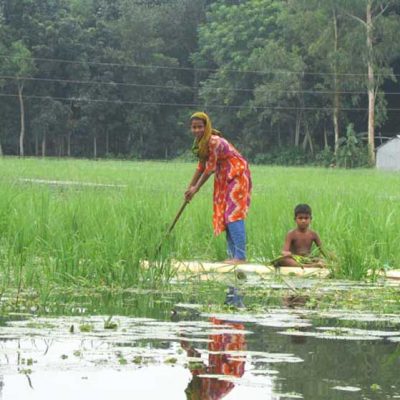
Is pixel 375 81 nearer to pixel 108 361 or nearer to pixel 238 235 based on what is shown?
pixel 238 235

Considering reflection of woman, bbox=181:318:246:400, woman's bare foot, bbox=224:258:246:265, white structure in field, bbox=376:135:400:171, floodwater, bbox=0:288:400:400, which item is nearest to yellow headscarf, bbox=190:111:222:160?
woman's bare foot, bbox=224:258:246:265

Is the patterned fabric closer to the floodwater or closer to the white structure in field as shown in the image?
the floodwater

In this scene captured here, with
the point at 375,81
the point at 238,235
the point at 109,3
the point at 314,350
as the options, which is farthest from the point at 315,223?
the point at 109,3

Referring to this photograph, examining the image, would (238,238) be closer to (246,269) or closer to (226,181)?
(226,181)

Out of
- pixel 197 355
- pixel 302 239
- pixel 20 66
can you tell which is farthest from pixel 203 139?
pixel 20 66

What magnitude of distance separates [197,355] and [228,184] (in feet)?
17.0

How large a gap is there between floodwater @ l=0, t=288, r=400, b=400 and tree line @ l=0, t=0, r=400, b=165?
4855 centimetres

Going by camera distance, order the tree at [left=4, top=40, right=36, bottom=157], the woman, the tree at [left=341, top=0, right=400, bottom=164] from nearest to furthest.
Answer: the woman, the tree at [left=341, top=0, right=400, bottom=164], the tree at [left=4, top=40, right=36, bottom=157]

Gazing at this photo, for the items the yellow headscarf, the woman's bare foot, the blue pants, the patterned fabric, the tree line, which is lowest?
the woman's bare foot

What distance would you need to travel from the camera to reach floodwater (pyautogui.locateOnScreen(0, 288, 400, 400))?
14.3 feet

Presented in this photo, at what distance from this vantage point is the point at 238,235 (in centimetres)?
1005

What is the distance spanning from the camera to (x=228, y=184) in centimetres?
1022

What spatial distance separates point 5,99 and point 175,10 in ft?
46.3

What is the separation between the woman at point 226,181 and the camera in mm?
9969
